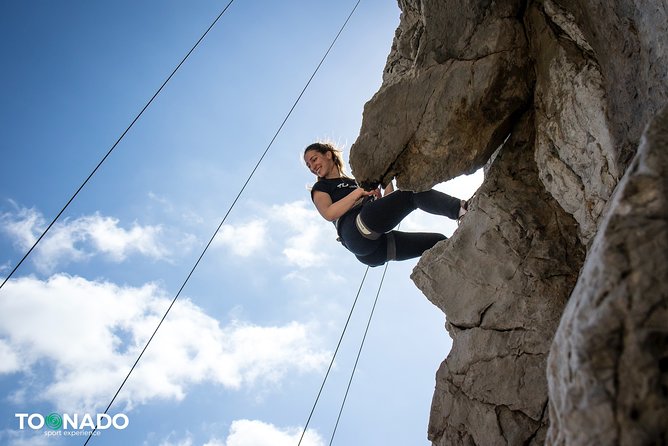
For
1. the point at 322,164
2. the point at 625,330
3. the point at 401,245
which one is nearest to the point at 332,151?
the point at 322,164

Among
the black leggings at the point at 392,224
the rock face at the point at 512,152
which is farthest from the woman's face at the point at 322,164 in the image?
the rock face at the point at 512,152

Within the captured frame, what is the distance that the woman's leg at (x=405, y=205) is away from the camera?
420 centimetres

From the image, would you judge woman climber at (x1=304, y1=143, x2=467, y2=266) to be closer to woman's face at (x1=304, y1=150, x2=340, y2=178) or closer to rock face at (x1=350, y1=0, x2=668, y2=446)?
woman's face at (x1=304, y1=150, x2=340, y2=178)

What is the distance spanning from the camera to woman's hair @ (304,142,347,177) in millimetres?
5195

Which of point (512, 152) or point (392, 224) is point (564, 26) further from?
point (392, 224)

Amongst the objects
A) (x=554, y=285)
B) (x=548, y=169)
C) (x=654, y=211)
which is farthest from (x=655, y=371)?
(x=548, y=169)

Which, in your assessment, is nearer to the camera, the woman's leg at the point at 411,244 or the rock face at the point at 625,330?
the rock face at the point at 625,330

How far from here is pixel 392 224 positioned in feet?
14.4

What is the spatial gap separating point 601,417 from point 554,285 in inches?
78.4

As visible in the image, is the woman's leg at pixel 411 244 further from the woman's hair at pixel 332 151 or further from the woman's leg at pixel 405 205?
the woman's hair at pixel 332 151

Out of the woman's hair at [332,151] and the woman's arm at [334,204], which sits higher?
the woman's hair at [332,151]

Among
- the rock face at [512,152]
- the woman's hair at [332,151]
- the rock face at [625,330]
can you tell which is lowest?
the rock face at [625,330]

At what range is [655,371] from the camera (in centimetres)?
124

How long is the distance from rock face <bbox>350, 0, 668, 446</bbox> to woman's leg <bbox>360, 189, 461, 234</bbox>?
0.46 meters
